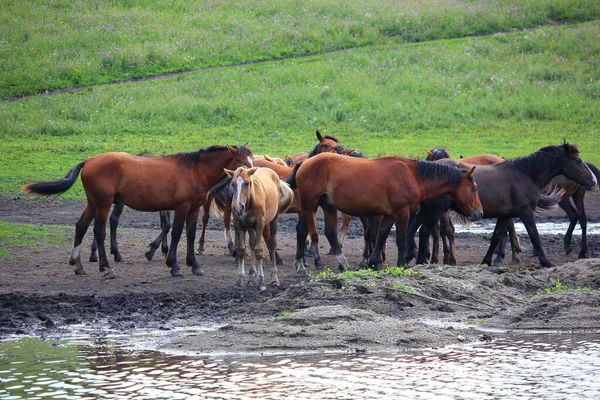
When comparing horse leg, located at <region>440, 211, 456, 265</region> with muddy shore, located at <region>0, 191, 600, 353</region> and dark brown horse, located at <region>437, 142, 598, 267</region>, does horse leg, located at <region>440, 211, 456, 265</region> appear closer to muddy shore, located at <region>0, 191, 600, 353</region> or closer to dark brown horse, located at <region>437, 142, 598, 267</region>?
dark brown horse, located at <region>437, 142, 598, 267</region>

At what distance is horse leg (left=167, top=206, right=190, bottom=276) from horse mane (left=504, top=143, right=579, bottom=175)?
18.3ft

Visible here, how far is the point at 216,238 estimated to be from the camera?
18.5 meters

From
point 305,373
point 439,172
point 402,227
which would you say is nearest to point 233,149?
point 402,227

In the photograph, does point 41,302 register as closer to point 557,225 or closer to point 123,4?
point 557,225

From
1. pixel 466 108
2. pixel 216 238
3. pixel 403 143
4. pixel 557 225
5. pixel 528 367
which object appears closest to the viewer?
pixel 528 367

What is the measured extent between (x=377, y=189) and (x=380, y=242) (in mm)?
805

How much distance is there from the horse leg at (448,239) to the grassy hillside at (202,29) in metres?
22.3

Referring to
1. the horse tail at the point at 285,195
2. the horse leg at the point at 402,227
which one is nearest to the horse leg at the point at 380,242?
the horse leg at the point at 402,227

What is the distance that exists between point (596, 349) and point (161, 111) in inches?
921

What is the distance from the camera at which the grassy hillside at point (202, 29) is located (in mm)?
36562

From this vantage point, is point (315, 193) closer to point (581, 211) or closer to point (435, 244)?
point (435, 244)

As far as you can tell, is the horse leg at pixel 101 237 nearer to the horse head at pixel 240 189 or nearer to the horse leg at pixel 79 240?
the horse leg at pixel 79 240

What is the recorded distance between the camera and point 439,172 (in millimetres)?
14492

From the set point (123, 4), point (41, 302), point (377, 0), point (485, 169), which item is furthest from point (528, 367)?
point (377, 0)
